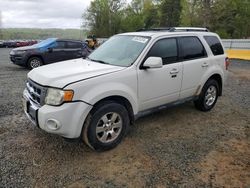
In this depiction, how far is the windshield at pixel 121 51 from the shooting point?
13.8 ft

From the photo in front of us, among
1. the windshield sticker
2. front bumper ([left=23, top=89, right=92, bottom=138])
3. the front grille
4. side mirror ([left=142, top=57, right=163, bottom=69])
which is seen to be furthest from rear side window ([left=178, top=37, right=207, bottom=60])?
the front grille

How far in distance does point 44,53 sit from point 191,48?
8.14 meters

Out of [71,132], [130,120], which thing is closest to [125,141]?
[130,120]

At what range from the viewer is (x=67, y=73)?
3.64 metres

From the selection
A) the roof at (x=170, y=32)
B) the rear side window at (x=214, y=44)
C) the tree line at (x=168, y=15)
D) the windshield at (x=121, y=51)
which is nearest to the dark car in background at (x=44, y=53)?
the windshield at (x=121, y=51)

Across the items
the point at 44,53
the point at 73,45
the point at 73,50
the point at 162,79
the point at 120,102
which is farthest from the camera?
the point at 73,45

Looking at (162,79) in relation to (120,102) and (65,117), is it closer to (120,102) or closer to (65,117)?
(120,102)

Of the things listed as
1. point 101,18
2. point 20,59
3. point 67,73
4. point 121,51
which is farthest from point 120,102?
point 101,18

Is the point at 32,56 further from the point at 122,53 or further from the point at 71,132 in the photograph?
the point at 71,132

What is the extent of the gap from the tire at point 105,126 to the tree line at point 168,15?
29192 mm

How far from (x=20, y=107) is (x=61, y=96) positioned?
9.81 ft

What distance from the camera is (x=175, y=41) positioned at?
15.4 feet

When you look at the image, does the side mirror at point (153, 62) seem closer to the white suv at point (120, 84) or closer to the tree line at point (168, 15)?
the white suv at point (120, 84)

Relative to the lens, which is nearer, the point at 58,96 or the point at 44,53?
the point at 58,96
